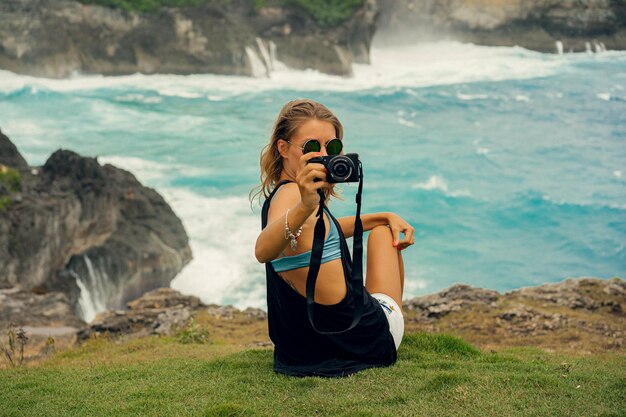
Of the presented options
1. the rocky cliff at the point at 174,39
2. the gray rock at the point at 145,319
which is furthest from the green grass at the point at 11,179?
the rocky cliff at the point at 174,39

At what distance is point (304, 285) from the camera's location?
5621 mm

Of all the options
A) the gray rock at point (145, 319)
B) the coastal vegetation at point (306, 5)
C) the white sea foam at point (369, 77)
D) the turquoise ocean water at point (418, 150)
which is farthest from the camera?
the coastal vegetation at point (306, 5)

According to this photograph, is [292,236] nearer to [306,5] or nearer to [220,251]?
[220,251]

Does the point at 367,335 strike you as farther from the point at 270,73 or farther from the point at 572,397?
the point at 270,73

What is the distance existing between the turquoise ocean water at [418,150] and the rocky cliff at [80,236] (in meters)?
2.39

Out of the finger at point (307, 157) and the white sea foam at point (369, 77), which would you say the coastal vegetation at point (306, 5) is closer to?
the white sea foam at point (369, 77)

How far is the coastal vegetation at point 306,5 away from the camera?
54656mm

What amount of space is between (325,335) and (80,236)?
43.0 feet

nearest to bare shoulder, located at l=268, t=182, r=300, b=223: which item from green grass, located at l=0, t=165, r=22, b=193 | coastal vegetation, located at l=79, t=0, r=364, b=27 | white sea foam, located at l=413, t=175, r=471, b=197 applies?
green grass, located at l=0, t=165, r=22, b=193

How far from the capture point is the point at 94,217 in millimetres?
18031

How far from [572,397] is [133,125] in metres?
38.2

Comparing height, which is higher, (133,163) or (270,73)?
(270,73)

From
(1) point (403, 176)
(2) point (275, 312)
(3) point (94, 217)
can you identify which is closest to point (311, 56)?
(1) point (403, 176)

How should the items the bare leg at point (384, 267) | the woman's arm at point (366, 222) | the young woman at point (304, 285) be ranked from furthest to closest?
1. the woman's arm at point (366, 222)
2. the bare leg at point (384, 267)
3. the young woman at point (304, 285)
